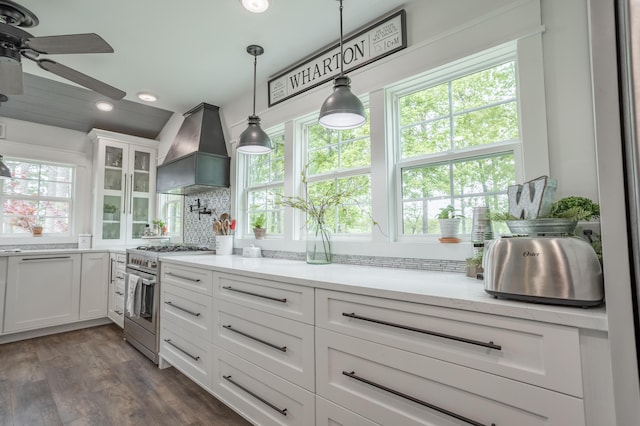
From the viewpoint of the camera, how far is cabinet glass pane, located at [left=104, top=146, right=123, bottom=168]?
4.30 m

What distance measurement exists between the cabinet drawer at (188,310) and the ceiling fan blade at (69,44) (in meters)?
1.71

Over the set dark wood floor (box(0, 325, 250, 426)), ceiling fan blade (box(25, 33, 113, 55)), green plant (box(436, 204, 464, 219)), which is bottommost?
dark wood floor (box(0, 325, 250, 426))

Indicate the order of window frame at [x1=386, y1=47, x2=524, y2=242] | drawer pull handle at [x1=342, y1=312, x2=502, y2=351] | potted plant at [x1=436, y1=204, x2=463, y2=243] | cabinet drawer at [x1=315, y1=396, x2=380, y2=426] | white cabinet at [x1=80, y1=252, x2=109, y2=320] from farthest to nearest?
white cabinet at [x1=80, y1=252, x2=109, y2=320] < potted plant at [x1=436, y1=204, x2=463, y2=243] < window frame at [x1=386, y1=47, x2=524, y2=242] < cabinet drawer at [x1=315, y1=396, x2=380, y2=426] < drawer pull handle at [x1=342, y1=312, x2=502, y2=351]

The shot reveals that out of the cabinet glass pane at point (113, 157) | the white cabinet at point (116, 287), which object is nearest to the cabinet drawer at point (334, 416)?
the white cabinet at point (116, 287)

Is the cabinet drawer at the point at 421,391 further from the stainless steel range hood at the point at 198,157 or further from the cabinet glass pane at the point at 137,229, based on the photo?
the cabinet glass pane at the point at 137,229

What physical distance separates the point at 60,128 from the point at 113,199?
1.13 meters

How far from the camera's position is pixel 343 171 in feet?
8.07

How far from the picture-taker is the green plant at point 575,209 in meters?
1.13

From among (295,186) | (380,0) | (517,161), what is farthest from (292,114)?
(517,161)

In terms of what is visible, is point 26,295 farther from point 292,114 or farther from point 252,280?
point 292,114

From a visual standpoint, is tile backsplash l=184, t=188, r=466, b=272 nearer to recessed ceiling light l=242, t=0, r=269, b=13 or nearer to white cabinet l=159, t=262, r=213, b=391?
white cabinet l=159, t=262, r=213, b=391

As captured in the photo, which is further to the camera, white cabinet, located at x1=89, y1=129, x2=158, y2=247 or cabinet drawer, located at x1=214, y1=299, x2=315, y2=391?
white cabinet, located at x1=89, y1=129, x2=158, y2=247

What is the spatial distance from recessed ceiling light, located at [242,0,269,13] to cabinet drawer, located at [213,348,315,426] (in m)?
2.22

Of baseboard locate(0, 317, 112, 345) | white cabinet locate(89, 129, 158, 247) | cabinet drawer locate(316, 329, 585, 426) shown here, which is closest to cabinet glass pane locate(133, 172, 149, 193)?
white cabinet locate(89, 129, 158, 247)
